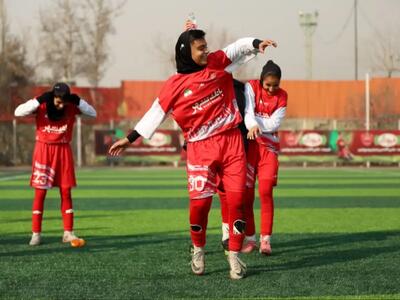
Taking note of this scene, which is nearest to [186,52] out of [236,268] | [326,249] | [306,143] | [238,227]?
[238,227]

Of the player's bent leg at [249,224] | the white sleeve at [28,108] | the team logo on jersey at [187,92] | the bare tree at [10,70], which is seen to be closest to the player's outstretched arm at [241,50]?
the team logo on jersey at [187,92]

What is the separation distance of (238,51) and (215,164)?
1.04 m

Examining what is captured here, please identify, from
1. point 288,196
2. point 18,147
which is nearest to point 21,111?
point 288,196

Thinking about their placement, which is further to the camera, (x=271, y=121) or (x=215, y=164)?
(x=271, y=121)

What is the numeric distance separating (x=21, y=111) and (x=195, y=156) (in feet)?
10.1

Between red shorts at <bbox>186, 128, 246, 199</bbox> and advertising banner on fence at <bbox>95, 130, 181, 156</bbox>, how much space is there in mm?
30978

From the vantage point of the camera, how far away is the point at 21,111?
945 cm

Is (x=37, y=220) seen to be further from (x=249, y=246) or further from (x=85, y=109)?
(x=249, y=246)

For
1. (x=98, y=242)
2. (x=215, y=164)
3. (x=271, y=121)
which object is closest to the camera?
(x=215, y=164)

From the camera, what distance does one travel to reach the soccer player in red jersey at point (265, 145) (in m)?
8.57

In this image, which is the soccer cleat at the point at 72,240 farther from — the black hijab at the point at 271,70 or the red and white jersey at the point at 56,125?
the black hijab at the point at 271,70

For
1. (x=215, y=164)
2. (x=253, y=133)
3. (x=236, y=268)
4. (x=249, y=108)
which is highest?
(x=249, y=108)

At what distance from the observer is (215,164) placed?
23.6 feet

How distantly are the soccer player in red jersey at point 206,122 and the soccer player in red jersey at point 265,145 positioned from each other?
1.26 metres
